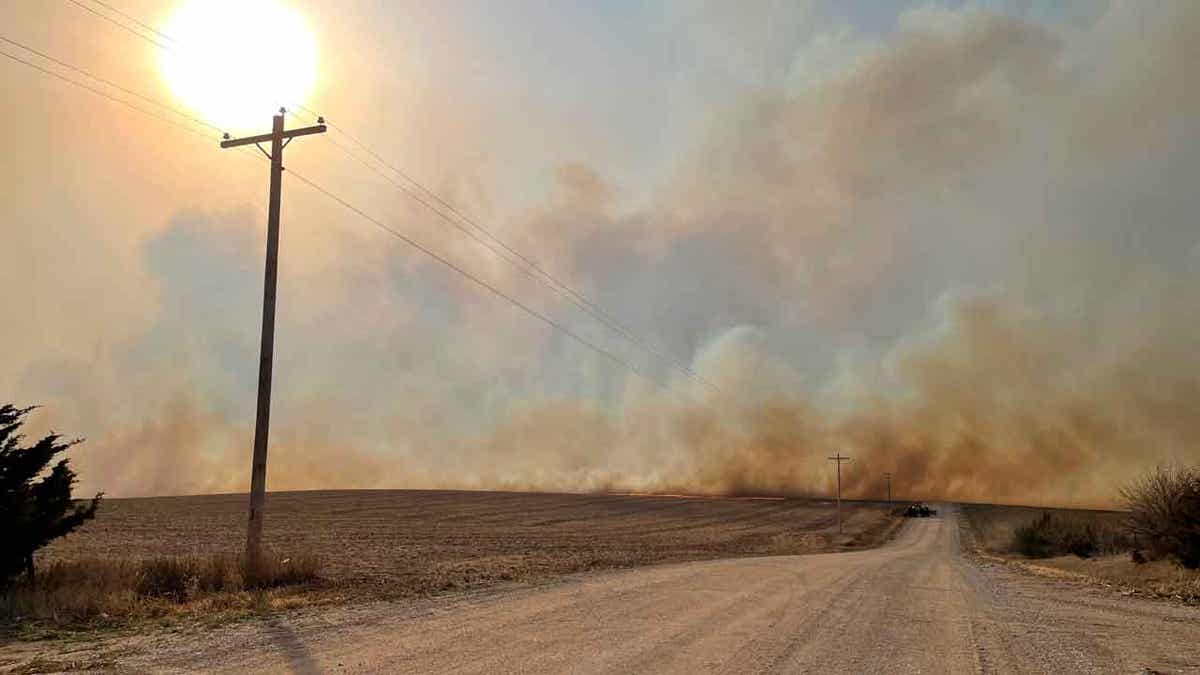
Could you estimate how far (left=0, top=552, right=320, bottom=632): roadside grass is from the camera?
13.0 m

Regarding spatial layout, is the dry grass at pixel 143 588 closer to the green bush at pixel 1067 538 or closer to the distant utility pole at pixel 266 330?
the distant utility pole at pixel 266 330

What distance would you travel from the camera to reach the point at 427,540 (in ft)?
123

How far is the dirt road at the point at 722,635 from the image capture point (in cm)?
956

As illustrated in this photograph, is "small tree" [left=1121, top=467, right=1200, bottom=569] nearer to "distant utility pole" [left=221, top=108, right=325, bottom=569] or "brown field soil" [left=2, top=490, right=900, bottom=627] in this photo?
"brown field soil" [left=2, top=490, right=900, bottom=627]

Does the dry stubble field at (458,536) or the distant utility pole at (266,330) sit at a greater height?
the distant utility pole at (266,330)

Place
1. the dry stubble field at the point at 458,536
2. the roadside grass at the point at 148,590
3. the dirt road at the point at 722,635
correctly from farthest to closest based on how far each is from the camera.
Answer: the dry stubble field at the point at 458,536, the roadside grass at the point at 148,590, the dirt road at the point at 722,635

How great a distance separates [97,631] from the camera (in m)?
11.9

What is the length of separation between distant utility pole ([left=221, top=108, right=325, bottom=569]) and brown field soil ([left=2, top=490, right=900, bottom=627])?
6.20 feet

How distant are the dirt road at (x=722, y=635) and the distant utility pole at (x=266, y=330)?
4946mm

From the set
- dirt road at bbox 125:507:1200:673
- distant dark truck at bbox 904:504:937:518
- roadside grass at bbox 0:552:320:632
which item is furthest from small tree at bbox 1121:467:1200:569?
distant dark truck at bbox 904:504:937:518

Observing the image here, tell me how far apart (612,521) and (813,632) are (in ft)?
170

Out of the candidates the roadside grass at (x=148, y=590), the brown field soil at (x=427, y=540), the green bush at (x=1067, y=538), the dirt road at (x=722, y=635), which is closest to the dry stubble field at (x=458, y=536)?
the brown field soil at (x=427, y=540)

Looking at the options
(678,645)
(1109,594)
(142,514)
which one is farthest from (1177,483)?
(142,514)

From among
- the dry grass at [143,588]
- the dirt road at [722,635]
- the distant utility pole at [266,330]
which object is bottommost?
the dirt road at [722,635]
